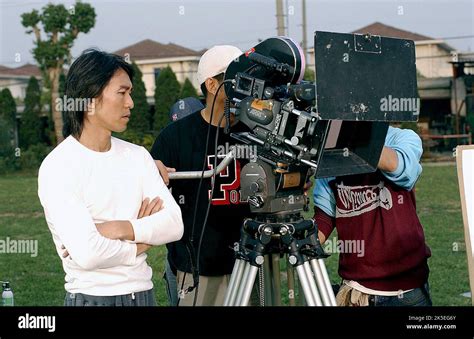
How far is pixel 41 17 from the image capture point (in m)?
23.8

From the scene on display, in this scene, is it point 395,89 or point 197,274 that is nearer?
point 395,89

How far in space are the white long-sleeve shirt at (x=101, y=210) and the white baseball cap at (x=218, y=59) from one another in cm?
75

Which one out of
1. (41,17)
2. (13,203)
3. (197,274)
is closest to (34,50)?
(41,17)

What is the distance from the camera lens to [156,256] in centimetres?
879

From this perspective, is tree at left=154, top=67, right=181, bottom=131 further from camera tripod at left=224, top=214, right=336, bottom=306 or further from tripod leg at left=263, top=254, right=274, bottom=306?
camera tripod at left=224, top=214, right=336, bottom=306

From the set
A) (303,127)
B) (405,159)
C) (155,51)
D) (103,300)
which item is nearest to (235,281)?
(103,300)

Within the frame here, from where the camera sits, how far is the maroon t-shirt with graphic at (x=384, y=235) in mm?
3242

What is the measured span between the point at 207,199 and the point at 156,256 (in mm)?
5294

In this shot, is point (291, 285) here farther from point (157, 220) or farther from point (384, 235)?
point (157, 220)

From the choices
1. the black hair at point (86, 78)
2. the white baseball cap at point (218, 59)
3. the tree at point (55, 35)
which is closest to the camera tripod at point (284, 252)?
the black hair at point (86, 78)

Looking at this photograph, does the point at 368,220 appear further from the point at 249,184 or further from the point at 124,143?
the point at 124,143
